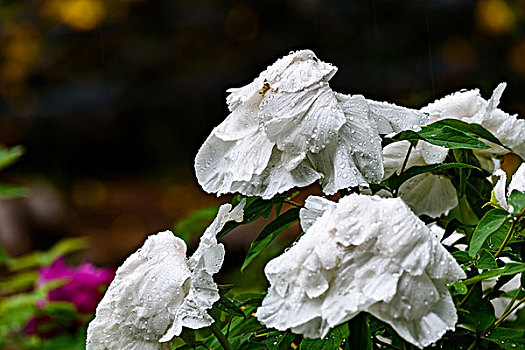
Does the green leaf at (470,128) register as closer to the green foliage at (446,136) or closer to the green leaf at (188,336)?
the green foliage at (446,136)

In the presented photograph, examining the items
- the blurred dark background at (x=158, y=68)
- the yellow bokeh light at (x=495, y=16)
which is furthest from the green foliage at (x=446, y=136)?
the yellow bokeh light at (x=495, y=16)

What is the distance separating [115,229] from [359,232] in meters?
2.91

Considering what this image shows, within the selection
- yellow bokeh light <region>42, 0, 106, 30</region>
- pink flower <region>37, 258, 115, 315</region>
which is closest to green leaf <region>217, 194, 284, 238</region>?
pink flower <region>37, 258, 115, 315</region>

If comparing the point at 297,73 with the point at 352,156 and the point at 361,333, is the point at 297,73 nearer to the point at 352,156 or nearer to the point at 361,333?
the point at 352,156

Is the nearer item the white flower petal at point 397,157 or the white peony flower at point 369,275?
the white peony flower at point 369,275

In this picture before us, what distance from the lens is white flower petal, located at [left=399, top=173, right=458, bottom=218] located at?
0.58 m

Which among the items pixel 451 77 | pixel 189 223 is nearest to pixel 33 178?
pixel 451 77

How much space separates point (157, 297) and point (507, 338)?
0.23 metres

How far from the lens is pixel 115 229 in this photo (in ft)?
10.5

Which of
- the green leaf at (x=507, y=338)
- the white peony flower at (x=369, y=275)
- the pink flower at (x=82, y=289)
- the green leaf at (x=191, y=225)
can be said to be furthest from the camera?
the pink flower at (x=82, y=289)

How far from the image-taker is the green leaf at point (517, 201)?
439mm

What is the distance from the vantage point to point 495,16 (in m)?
3.00

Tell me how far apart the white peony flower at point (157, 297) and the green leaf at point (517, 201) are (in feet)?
0.59

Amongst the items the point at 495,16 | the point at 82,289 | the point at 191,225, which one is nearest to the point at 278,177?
the point at 191,225
